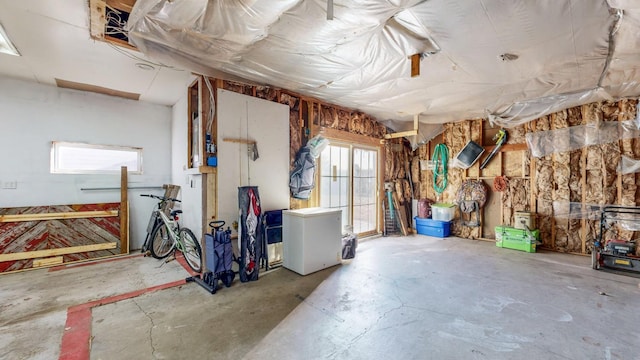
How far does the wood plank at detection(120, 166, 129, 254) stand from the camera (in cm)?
455

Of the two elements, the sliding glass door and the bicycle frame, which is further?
the sliding glass door

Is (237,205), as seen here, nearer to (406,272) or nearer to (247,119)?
(247,119)

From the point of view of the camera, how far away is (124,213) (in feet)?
15.1

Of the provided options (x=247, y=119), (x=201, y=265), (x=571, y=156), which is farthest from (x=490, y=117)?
(x=201, y=265)

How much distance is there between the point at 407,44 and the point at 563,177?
4554 millimetres

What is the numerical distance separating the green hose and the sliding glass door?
5.13ft

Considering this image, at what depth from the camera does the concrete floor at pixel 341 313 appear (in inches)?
80.7

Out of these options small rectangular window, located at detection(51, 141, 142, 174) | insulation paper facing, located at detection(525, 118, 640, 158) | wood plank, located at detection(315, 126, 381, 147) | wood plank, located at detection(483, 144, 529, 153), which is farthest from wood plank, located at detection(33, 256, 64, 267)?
insulation paper facing, located at detection(525, 118, 640, 158)

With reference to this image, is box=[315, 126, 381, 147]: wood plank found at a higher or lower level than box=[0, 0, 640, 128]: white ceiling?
lower

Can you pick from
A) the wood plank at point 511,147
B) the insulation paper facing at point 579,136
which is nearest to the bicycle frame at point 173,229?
the wood plank at point 511,147

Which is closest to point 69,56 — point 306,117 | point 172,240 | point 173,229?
point 173,229

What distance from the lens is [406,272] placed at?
370 cm

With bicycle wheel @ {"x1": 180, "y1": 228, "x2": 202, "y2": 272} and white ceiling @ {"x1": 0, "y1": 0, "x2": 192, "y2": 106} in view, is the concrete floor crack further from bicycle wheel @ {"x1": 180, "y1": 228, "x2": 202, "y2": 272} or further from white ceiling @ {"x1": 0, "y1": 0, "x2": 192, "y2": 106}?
white ceiling @ {"x1": 0, "y1": 0, "x2": 192, "y2": 106}

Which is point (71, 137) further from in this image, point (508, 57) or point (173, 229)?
Result: point (508, 57)
